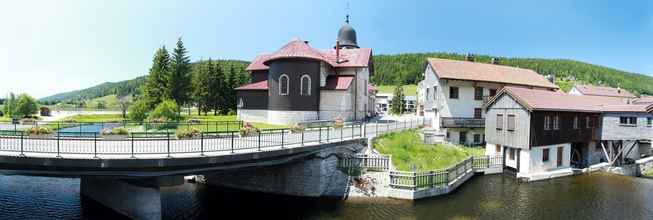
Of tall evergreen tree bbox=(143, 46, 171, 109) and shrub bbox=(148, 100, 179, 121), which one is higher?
tall evergreen tree bbox=(143, 46, 171, 109)

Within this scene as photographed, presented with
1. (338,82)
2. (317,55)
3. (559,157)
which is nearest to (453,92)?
(559,157)

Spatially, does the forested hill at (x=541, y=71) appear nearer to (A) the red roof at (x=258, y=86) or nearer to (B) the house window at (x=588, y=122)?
(A) the red roof at (x=258, y=86)

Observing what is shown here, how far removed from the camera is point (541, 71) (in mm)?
162750

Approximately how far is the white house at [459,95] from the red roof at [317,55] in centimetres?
751

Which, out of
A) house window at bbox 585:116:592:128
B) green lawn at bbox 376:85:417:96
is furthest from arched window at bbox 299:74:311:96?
green lawn at bbox 376:85:417:96

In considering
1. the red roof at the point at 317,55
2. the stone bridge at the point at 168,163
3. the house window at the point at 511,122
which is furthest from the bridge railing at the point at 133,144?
the house window at the point at 511,122

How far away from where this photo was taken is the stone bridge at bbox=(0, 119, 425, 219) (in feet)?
43.1

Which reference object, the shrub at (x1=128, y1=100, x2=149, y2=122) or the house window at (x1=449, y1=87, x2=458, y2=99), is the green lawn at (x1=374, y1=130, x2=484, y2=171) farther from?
the shrub at (x1=128, y1=100, x2=149, y2=122)

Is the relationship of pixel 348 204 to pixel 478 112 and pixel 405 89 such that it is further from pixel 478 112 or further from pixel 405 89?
pixel 405 89

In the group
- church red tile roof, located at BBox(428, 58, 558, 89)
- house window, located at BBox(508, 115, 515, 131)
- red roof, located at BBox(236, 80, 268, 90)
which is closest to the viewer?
house window, located at BBox(508, 115, 515, 131)

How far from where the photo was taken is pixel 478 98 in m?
39.2

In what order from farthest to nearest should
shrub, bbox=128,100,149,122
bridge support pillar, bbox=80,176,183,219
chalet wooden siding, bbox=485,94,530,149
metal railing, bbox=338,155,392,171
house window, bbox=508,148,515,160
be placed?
shrub, bbox=128,100,149,122, house window, bbox=508,148,515,160, chalet wooden siding, bbox=485,94,530,149, metal railing, bbox=338,155,392,171, bridge support pillar, bbox=80,176,183,219

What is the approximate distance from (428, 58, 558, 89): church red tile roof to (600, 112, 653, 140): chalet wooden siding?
397 inches

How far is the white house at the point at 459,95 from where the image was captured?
36.5 m
